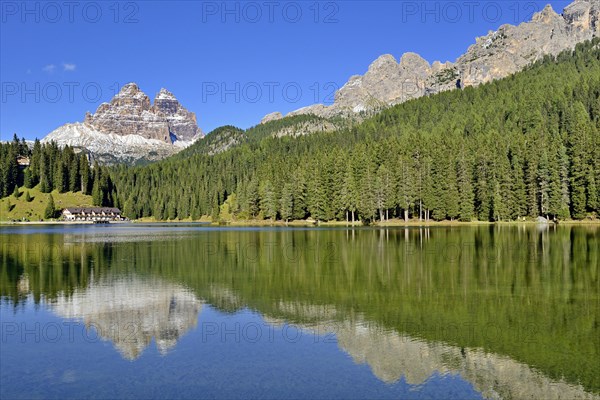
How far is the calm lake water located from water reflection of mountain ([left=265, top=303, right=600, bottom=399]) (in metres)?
0.07

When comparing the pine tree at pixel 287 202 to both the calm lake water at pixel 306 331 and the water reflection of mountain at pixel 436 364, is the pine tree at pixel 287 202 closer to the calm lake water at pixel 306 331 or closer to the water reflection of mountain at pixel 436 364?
the calm lake water at pixel 306 331

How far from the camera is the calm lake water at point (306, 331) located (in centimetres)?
1820

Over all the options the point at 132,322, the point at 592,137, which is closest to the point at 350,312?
the point at 132,322

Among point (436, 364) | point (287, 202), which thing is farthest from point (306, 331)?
point (287, 202)

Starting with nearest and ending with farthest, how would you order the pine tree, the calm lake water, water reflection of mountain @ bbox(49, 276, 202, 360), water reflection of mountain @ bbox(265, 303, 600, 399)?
water reflection of mountain @ bbox(265, 303, 600, 399)
the calm lake water
water reflection of mountain @ bbox(49, 276, 202, 360)
the pine tree

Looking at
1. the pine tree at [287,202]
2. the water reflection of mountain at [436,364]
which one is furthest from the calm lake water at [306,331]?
the pine tree at [287,202]

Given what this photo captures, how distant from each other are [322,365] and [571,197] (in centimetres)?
13520

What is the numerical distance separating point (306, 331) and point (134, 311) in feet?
38.1

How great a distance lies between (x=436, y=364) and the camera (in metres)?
20.1

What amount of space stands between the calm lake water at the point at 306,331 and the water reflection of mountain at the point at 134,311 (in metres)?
0.11

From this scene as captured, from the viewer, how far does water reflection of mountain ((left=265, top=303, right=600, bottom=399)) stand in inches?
685

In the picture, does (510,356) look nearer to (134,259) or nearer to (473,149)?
(134,259)

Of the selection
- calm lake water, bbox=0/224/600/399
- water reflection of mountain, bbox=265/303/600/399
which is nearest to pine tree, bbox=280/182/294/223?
calm lake water, bbox=0/224/600/399

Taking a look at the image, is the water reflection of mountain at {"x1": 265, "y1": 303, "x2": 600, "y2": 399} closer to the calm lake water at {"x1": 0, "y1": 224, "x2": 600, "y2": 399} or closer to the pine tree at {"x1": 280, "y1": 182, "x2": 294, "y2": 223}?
the calm lake water at {"x1": 0, "y1": 224, "x2": 600, "y2": 399}
